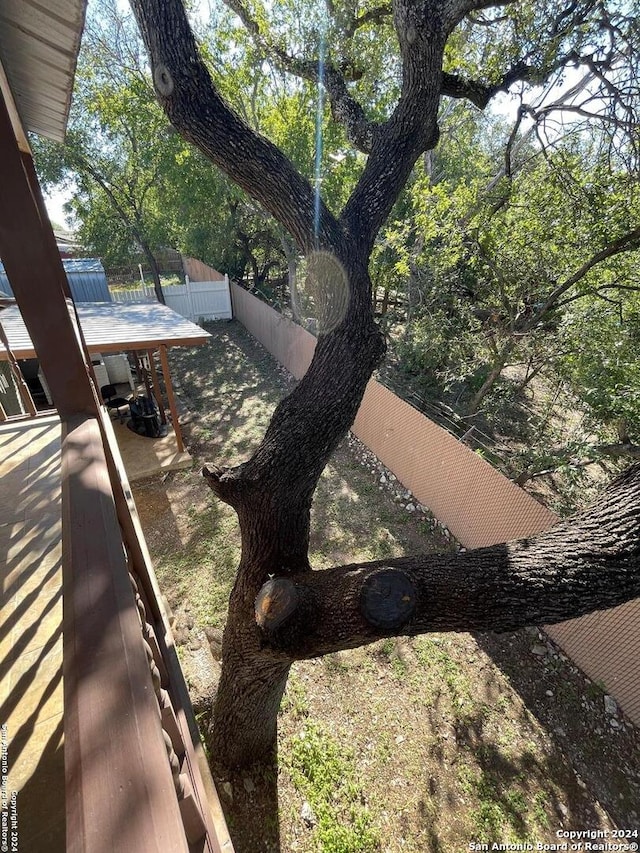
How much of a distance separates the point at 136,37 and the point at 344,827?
1415 cm

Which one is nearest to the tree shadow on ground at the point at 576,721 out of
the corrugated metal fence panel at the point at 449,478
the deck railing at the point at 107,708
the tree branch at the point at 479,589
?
the corrugated metal fence panel at the point at 449,478

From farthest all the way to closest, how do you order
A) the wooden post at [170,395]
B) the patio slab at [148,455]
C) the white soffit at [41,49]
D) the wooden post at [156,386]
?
the wooden post at [156,386]
the patio slab at [148,455]
the wooden post at [170,395]
the white soffit at [41,49]

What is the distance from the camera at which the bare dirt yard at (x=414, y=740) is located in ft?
9.11

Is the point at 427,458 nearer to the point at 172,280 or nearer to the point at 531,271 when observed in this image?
the point at 531,271

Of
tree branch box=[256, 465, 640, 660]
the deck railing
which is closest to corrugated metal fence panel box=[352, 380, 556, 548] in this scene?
tree branch box=[256, 465, 640, 660]

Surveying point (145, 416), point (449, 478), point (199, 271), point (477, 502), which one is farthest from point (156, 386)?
point (199, 271)

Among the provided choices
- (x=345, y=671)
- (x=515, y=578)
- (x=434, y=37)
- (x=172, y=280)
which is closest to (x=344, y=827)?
(x=345, y=671)

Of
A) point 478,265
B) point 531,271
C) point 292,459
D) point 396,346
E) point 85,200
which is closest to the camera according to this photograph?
point 292,459

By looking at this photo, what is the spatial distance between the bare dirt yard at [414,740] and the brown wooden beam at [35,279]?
3.12 metres

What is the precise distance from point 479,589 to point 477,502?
3576 millimetres

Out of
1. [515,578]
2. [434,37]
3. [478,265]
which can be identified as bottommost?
[515,578]

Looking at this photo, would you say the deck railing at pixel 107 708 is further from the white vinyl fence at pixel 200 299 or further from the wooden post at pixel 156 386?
the white vinyl fence at pixel 200 299

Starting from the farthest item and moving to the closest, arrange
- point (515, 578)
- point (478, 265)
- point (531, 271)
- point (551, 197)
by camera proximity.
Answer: point (478, 265) < point (531, 271) < point (551, 197) < point (515, 578)

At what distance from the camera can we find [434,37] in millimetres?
2631
